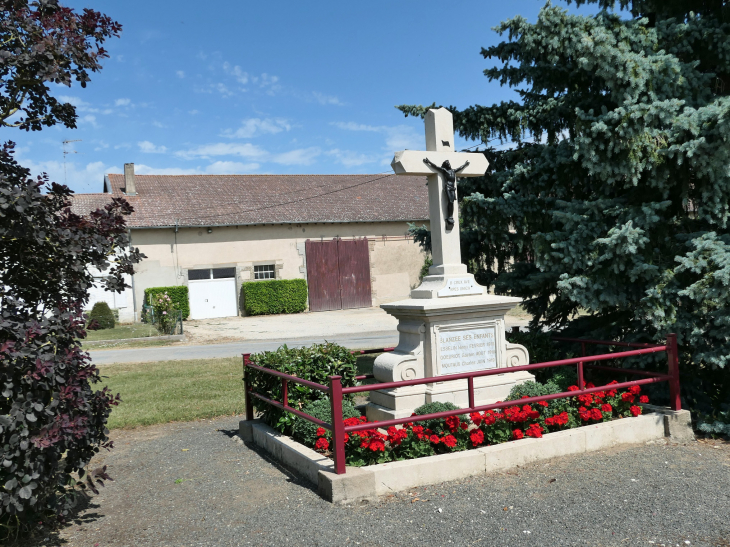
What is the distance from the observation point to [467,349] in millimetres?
6551

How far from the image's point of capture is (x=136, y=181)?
2522 cm

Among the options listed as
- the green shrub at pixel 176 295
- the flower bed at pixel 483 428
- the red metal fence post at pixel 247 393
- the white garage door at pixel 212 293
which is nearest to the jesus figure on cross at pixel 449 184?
the flower bed at pixel 483 428

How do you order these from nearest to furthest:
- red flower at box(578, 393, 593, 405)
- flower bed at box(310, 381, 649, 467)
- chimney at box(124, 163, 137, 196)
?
flower bed at box(310, 381, 649, 467) → red flower at box(578, 393, 593, 405) → chimney at box(124, 163, 137, 196)

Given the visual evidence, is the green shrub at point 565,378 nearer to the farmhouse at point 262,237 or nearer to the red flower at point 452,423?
the red flower at point 452,423

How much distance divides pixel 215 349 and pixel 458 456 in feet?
35.1

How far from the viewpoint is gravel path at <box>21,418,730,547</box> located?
13.1 ft

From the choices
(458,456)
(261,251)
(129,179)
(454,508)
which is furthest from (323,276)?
(454,508)

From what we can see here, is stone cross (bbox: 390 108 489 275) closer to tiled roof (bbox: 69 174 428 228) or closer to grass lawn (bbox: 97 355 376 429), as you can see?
grass lawn (bbox: 97 355 376 429)

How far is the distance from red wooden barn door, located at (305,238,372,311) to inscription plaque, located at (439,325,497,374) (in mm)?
17853

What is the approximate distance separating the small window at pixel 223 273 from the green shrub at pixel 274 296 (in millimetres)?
666

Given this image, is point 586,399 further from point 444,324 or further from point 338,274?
point 338,274

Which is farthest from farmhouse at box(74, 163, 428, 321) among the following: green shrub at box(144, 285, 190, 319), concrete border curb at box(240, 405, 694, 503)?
concrete border curb at box(240, 405, 694, 503)

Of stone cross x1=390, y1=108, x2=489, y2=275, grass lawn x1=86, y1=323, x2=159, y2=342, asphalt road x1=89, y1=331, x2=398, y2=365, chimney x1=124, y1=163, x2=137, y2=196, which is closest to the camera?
stone cross x1=390, y1=108, x2=489, y2=275

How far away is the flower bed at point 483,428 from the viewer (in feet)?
16.8
